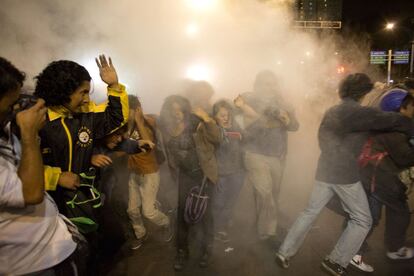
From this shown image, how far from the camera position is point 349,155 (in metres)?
2.72

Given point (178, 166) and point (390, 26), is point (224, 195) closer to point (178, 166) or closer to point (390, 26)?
point (178, 166)

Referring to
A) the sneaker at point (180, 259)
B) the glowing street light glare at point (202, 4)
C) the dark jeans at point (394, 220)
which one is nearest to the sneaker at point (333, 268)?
the dark jeans at point (394, 220)

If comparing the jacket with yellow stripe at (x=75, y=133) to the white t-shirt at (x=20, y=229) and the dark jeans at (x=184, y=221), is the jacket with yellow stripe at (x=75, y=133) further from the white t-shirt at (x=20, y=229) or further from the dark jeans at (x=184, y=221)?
the dark jeans at (x=184, y=221)

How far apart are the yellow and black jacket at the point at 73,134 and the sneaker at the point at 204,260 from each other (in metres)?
1.63

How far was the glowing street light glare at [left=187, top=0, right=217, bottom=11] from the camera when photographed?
13.9 ft

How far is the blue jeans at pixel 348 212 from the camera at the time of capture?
2.71m

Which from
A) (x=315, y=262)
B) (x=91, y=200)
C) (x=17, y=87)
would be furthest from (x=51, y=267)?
(x=315, y=262)

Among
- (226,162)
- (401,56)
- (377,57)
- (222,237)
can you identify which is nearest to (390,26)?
(401,56)

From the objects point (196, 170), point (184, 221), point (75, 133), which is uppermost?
point (75, 133)

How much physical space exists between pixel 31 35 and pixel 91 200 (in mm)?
3080

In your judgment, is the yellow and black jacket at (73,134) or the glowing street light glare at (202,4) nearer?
the yellow and black jacket at (73,134)

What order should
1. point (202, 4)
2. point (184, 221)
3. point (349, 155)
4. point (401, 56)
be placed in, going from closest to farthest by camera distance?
point (349, 155)
point (184, 221)
point (202, 4)
point (401, 56)

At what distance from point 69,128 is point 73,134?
5 cm

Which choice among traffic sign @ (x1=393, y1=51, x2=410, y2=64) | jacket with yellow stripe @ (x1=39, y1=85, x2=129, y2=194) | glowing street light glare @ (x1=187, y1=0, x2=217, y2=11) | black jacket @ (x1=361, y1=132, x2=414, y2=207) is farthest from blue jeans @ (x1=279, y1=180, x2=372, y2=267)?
traffic sign @ (x1=393, y1=51, x2=410, y2=64)
